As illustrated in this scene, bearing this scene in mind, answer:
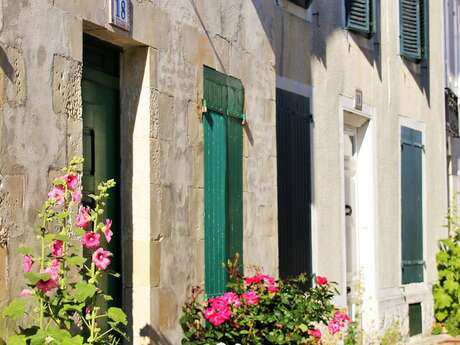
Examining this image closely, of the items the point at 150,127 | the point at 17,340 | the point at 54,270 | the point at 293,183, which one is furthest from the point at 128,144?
the point at 293,183

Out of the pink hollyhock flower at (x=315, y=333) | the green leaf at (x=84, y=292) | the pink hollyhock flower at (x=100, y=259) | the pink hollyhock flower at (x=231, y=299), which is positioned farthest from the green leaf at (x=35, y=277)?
the pink hollyhock flower at (x=315, y=333)

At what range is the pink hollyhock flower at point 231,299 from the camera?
280 inches

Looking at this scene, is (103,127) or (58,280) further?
(103,127)

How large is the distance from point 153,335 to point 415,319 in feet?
23.7

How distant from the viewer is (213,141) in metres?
7.64

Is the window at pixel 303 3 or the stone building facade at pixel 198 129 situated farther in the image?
the window at pixel 303 3

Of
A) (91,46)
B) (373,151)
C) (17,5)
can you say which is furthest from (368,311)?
(17,5)

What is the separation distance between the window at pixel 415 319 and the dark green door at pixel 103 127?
7105 millimetres

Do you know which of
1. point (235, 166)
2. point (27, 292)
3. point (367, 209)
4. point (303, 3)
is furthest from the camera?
point (367, 209)

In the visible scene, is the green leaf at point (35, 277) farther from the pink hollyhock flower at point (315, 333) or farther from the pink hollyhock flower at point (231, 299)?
the pink hollyhock flower at point (315, 333)

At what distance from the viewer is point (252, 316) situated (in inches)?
284

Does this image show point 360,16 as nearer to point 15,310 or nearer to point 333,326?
point 333,326

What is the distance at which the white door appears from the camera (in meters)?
11.7

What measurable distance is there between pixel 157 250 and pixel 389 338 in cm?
555
